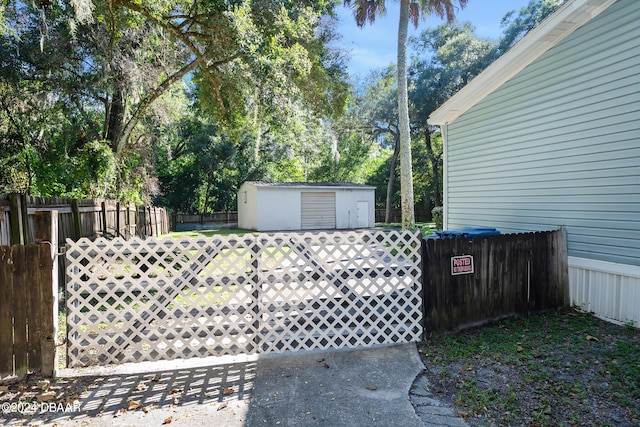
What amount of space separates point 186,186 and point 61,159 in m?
16.7

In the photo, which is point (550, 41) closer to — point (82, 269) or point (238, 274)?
point (238, 274)

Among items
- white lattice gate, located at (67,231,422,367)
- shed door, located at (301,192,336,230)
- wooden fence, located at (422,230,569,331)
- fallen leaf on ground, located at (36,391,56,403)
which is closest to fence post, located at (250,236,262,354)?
white lattice gate, located at (67,231,422,367)

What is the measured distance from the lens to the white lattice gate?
11.5 ft

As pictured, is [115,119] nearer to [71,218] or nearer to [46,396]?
[71,218]

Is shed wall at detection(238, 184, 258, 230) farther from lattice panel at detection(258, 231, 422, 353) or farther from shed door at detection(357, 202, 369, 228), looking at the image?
lattice panel at detection(258, 231, 422, 353)

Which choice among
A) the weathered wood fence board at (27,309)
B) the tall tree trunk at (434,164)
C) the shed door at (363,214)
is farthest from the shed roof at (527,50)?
the tall tree trunk at (434,164)

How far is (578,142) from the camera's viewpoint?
5312mm

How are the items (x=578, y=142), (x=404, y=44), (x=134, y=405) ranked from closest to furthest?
(x=134, y=405) → (x=578, y=142) → (x=404, y=44)

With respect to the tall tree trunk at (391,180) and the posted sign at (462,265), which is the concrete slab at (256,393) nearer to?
the posted sign at (462,265)

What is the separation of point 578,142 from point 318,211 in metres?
15.5

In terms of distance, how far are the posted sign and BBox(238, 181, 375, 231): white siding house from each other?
15.2m

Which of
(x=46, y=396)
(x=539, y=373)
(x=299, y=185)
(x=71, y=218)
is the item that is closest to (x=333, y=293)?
(x=539, y=373)

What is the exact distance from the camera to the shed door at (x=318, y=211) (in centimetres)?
1995

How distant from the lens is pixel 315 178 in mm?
32500
